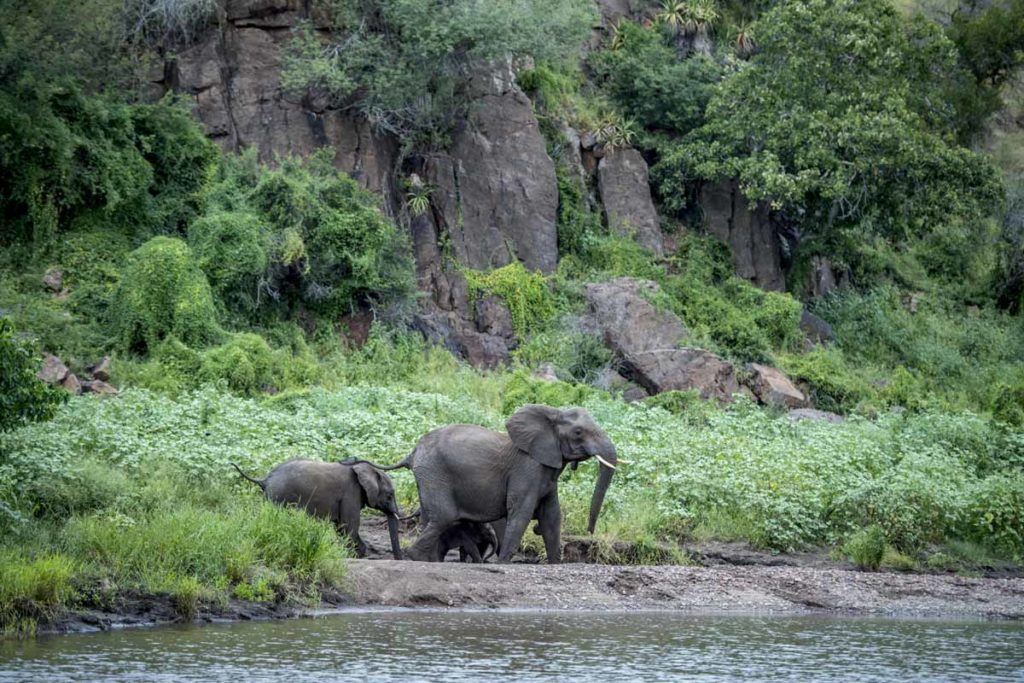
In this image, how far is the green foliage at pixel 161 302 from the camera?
26.3 m

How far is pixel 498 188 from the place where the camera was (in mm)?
33594

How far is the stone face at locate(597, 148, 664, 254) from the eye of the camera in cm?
3578

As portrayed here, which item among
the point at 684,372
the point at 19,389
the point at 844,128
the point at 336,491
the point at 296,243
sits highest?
the point at 844,128

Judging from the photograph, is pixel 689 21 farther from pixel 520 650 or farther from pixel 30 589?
pixel 30 589

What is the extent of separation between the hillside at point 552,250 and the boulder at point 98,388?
16cm

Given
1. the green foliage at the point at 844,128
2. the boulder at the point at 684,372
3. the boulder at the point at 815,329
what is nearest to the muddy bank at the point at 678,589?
the boulder at the point at 684,372

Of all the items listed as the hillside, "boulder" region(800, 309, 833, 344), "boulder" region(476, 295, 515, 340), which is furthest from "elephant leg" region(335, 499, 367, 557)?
"boulder" region(800, 309, 833, 344)

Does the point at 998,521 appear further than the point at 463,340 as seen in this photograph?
No

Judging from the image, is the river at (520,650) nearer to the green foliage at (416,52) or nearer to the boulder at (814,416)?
the boulder at (814,416)

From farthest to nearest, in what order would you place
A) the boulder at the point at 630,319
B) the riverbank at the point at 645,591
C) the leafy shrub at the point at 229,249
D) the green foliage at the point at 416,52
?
the green foliage at the point at 416,52 → the boulder at the point at 630,319 → the leafy shrub at the point at 229,249 → the riverbank at the point at 645,591

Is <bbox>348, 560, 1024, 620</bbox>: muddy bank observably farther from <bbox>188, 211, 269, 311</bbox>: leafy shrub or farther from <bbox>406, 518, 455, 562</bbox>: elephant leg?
<bbox>188, 211, 269, 311</bbox>: leafy shrub

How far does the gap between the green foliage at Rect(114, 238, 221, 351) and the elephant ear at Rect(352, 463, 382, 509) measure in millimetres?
12427

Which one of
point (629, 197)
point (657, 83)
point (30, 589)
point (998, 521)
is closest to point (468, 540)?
point (30, 589)

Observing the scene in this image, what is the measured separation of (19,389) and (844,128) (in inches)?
994
